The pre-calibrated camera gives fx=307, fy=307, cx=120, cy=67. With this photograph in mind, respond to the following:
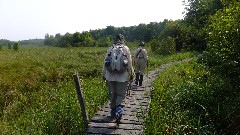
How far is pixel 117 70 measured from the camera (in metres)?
6.96

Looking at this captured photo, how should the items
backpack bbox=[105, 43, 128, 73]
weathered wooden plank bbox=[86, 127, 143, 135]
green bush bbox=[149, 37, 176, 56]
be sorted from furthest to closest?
green bush bbox=[149, 37, 176, 56], backpack bbox=[105, 43, 128, 73], weathered wooden plank bbox=[86, 127, 143, 135]

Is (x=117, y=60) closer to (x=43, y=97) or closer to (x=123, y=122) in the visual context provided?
(x=123, y=122)

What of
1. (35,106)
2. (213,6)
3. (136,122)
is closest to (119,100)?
(136,122)

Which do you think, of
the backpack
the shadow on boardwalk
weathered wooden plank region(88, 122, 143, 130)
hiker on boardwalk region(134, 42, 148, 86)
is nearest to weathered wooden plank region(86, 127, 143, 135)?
the shadow on boardwalk

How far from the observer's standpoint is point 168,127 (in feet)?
22.0

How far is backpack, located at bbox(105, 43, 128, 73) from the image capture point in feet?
22.7

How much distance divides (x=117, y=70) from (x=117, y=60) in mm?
230

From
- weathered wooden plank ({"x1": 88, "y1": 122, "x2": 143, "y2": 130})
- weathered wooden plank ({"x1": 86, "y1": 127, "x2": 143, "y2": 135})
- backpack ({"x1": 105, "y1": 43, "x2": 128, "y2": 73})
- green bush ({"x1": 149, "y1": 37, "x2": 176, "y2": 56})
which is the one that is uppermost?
backpack ({"x1": 105, "y1": 43, "x2": 128, "y2": 73})

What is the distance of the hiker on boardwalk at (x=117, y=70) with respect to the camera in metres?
6.95

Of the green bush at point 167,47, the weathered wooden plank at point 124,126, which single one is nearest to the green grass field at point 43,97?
the weathered wooden plank at point 124,126

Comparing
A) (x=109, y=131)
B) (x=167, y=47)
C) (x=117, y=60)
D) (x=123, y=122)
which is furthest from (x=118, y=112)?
(x=167, y=47)

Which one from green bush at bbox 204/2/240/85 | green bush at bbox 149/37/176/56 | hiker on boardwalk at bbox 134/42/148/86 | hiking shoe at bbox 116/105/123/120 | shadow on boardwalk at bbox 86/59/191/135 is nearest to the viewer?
shadow on boardwalk at bbox 86/59/191/135

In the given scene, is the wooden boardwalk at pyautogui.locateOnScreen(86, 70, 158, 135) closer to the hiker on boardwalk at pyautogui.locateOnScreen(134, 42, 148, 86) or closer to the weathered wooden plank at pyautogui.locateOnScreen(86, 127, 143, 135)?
the weathered wooden plank at pyautogui.locateOnScreen(86, 127, 143, 135)

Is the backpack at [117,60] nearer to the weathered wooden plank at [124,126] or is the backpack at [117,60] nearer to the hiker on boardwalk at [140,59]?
the weathered wooden plank at [124,126]
